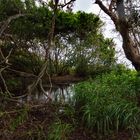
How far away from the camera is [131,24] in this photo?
8539 mm

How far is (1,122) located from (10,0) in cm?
427

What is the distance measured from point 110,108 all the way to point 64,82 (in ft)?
19.9

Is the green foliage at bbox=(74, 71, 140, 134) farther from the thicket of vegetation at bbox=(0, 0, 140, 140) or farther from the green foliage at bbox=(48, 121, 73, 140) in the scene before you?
the green foliage at bbox=(48, 121, 73, 140)

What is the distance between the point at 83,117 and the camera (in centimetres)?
699

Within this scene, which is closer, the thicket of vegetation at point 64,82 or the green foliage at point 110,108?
the green foliage at point 110,108

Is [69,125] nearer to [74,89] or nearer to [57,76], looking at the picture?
[74,89]

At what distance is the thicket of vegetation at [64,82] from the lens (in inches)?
262

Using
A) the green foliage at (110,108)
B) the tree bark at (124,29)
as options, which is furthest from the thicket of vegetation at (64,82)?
the tree bark at (124,29)

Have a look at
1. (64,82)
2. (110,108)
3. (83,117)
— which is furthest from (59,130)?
(64,82)

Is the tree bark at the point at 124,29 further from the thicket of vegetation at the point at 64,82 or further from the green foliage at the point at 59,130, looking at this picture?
the green foliage at the point at 59,130

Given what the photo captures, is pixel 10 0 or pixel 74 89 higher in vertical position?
pixel 10 0

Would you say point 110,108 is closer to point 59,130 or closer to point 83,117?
point 83,117

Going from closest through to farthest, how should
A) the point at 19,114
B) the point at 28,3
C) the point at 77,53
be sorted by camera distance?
the point at 19,114 < the point at 28,3 < the point at 77,53

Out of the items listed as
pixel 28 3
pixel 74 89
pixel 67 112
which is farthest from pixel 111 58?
pixel 67 112
